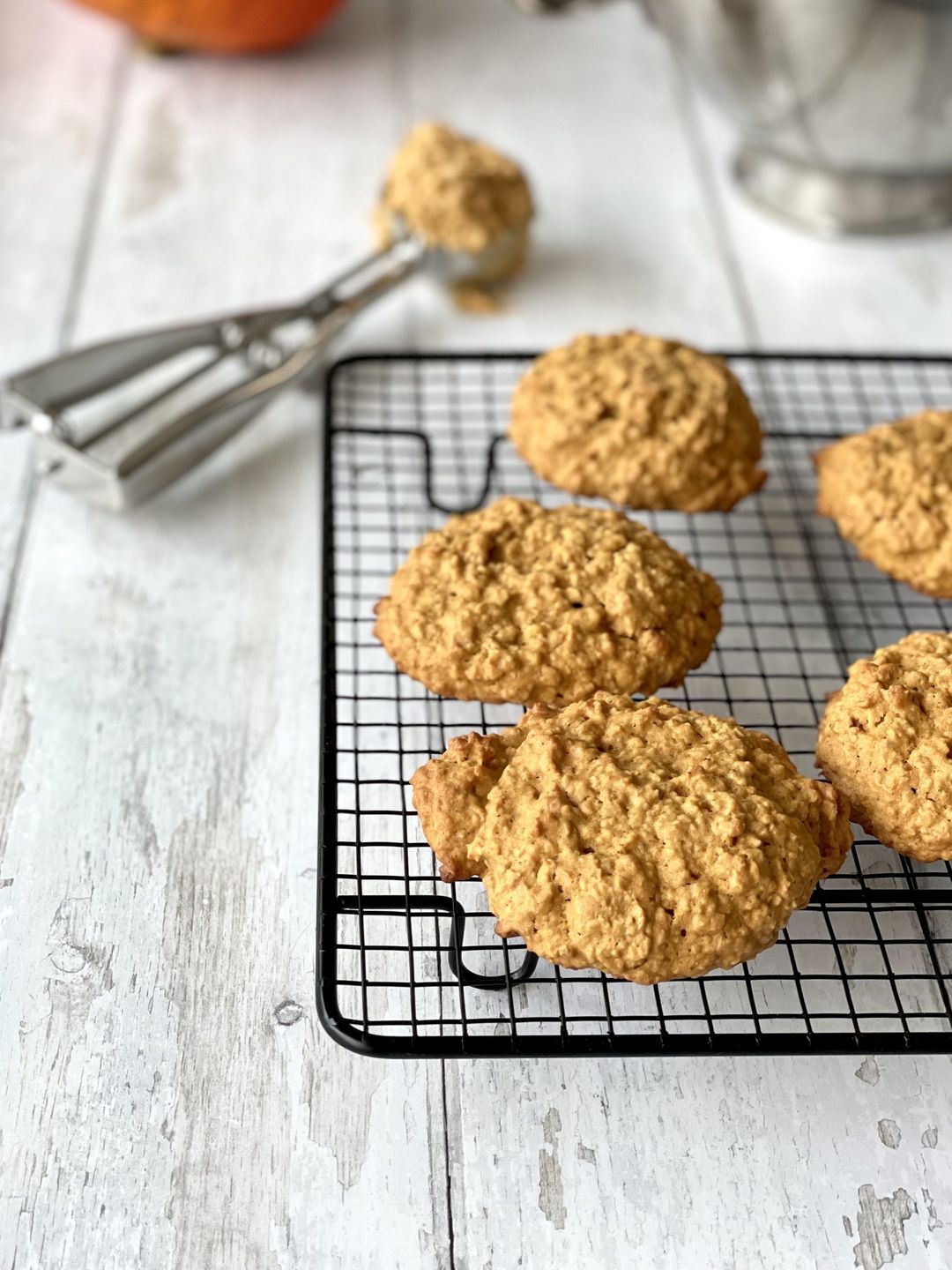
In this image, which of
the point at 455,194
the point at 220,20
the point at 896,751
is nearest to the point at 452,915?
the point at 896,751

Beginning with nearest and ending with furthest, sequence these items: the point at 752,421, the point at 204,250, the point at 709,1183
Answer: the point at 709,1183 < the point at 752,421 < the point at 204,250

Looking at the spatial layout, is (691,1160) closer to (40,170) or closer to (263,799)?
(263,799)

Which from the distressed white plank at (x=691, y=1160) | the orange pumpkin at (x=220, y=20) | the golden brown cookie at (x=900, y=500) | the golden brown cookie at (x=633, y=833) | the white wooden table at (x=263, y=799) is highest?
the orange pumpkin at (x=220, y=20)

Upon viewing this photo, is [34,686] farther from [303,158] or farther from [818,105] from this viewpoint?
[818,105]

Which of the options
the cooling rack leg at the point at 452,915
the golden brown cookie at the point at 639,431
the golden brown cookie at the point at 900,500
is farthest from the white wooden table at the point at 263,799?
the golden brown cookie at the point at 900,500

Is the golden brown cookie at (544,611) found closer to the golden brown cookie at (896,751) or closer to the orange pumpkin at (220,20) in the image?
the golden brown cookie at (896,751)

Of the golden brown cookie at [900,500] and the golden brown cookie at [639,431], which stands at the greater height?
the golden brown cookie at [639,431]

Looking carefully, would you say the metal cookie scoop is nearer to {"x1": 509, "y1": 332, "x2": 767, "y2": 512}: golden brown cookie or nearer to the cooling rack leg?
{"x1": 509, "y1": 332, "x2": 767, "y2": 512}: golden brown cookie

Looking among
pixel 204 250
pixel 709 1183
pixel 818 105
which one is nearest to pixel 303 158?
pixel 204 250
